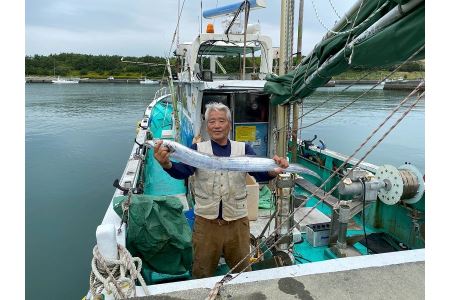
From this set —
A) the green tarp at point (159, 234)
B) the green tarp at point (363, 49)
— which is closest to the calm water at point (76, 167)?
the green tarp at point (159, 234)

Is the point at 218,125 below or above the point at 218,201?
above

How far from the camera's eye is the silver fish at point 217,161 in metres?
2.76

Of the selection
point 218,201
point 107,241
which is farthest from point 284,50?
point 107,241

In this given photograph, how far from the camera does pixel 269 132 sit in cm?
743

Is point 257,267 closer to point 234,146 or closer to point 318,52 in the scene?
point 234,146

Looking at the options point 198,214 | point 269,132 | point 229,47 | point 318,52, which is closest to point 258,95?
point 269,132

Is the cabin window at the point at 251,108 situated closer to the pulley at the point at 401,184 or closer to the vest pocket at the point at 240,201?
the pulley at the point at 401,184

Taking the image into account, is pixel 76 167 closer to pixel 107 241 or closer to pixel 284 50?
pixel 284 50

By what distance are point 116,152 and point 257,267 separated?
45.9 ft

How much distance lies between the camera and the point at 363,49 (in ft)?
8.14

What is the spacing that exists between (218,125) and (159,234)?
1.41 metres

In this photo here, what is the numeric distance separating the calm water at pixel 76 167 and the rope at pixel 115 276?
13.8ft

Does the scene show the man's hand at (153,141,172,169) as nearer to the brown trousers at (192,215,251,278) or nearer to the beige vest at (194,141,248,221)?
the beige vest at (194,141,248,221)

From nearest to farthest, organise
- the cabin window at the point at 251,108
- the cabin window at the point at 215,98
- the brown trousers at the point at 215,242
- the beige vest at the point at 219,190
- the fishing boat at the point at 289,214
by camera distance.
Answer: the fishing boat at the point at 289,214 → the beige vest at the point at 219,190 → the brown trousers at the point at 215,242 → the cabin window at the point at 215,98 → the cabin window at the point at 251,108
